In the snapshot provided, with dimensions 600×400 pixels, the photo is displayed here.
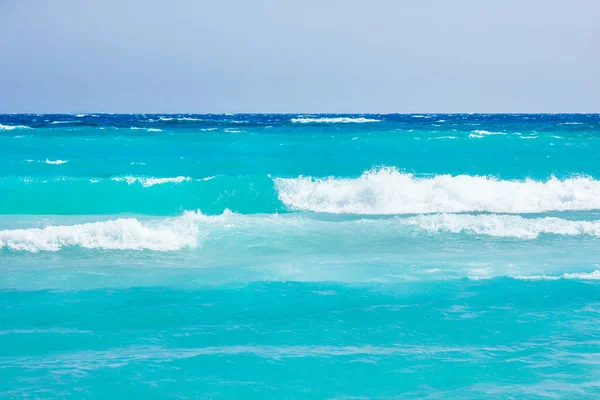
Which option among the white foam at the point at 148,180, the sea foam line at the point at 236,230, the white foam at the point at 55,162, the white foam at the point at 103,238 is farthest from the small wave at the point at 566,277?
the white foam at the point at 55,162

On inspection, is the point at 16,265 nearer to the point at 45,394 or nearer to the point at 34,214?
the point at 45,394

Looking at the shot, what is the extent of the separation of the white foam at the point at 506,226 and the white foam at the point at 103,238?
16.2 feet

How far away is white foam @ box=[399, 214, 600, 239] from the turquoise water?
0.19 feet

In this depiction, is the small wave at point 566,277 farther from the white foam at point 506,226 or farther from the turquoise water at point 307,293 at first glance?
the white foam at point 506,226

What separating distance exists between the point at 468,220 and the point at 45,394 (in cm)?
1014

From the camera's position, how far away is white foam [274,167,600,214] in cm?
1783

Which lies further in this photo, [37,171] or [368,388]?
[37,171]

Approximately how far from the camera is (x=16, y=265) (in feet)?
32.8

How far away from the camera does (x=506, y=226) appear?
1274cm

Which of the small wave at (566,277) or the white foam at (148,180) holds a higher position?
the white foam at (148,180)

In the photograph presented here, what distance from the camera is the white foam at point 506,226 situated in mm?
12375

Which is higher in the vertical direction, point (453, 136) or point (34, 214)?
point (453, 136)

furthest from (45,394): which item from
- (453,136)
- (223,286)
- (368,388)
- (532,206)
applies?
(453,136)


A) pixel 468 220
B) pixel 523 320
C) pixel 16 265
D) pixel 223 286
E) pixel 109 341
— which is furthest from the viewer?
pixel 468 220
